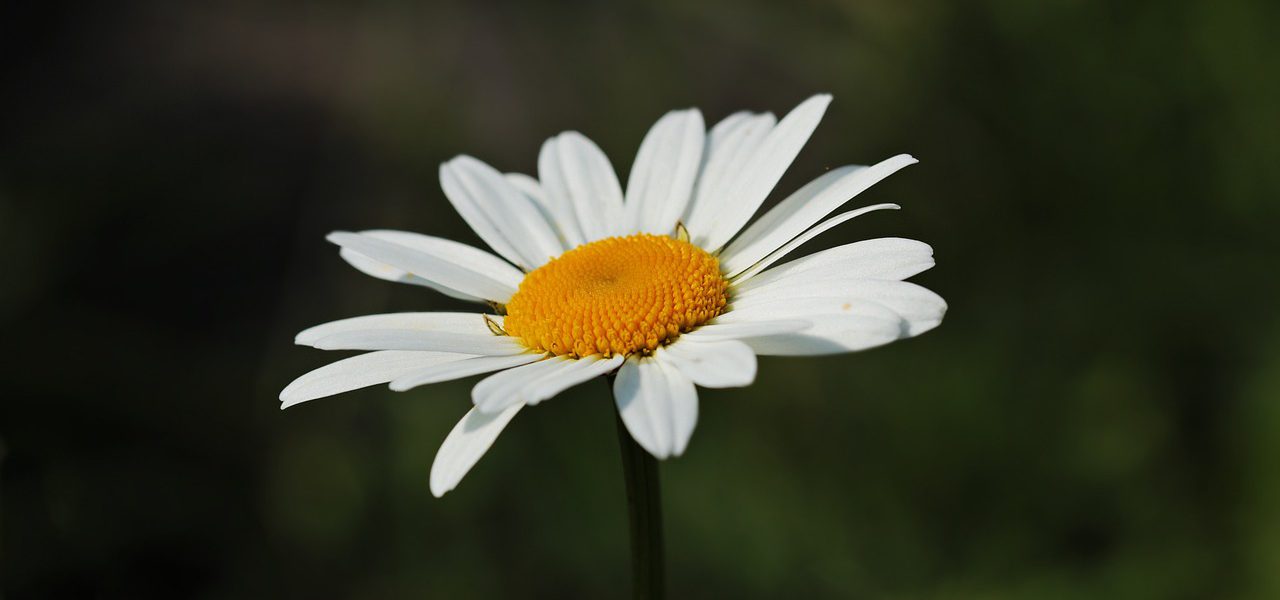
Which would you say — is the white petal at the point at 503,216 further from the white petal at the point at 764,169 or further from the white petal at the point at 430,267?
the white petal at the point at 764,169

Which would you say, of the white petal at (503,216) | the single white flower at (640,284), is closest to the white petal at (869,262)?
the single white flower at (640,284)

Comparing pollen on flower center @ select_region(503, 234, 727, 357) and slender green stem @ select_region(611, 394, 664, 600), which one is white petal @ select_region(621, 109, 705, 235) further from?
slender green stem @ select_region(611, 394, 664, 600)

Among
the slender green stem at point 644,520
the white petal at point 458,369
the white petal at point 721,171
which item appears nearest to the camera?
the white petal at point 458,369

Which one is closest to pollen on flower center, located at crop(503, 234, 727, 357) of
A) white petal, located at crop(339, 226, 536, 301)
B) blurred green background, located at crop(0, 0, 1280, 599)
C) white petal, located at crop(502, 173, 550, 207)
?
white petal, located at crop(339, 226, 536, 301)

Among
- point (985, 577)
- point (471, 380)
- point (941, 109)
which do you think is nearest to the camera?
point (985, 577)

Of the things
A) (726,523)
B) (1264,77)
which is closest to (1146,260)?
(1264,77)

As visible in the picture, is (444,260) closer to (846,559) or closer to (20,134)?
(846,559)
